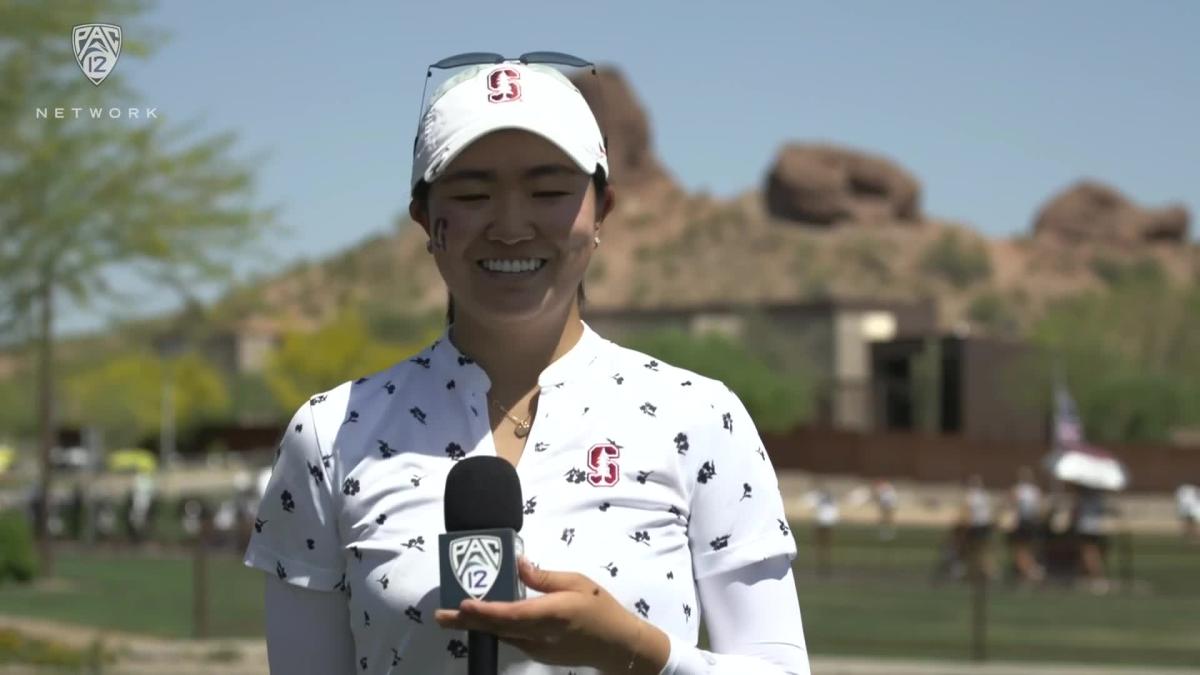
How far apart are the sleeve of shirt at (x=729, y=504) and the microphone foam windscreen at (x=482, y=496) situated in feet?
1.17

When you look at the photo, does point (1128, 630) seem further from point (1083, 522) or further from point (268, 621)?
point (268, 621)

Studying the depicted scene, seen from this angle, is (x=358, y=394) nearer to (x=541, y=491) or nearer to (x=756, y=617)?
(x=541, y=491)

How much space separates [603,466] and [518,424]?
17 cm

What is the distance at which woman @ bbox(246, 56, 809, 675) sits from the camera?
2.87 meters

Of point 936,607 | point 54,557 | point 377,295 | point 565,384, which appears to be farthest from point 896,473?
point 377,295

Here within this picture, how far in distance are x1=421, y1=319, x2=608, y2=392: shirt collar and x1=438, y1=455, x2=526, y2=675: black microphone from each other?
36cm

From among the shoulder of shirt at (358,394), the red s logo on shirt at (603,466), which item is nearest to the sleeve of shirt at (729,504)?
the red s logo on shirt at (603,466)

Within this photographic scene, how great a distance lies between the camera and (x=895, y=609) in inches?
952

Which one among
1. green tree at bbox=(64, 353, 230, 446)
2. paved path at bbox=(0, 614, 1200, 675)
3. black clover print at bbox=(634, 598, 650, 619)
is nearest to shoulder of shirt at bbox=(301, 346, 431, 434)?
black clover print at bbox=(634, 598, 650, 619)

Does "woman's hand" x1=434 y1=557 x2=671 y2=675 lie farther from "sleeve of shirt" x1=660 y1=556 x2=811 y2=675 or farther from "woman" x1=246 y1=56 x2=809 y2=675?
"sleeve of shirt" x1=660 y1=556 x2=811 y2=675

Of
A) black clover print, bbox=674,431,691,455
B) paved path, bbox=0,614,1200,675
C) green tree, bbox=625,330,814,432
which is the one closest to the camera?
black clover print, bbox=674,431,691,455

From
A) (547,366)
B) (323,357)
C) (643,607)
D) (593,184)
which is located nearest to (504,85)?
(593,184)

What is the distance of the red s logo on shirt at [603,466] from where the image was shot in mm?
2912

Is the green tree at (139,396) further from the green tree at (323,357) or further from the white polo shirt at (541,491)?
the white polo shirt at (541,491)
